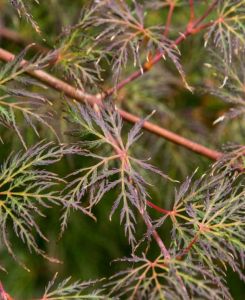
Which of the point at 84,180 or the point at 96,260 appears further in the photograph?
the point at 96,260

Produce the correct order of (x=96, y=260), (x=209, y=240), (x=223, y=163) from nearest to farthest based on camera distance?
(x=209, y=240)
(x=223, y=163)
(x=96, y=260)

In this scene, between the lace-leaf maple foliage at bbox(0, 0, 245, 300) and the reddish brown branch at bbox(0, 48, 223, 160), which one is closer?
the lace-leaf maple foliage at bbox(0, 0, 245, 300)

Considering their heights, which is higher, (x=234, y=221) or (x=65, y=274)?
(x=234, y=221)

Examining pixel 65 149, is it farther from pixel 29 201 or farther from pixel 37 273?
pixel 37 273

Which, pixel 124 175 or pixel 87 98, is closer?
pixel 124 175

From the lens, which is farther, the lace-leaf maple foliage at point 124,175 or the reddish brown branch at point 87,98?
the reddish brown branch at point 87,98

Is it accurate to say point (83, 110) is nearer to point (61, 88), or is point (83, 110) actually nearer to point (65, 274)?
point (61, 88)

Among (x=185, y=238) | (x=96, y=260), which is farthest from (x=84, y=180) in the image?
(x=96, y=260)

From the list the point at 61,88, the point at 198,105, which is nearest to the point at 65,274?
the point at 198,105

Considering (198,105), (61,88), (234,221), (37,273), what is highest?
(61,88)

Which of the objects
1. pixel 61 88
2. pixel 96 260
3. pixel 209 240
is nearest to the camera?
pixel 209 240
